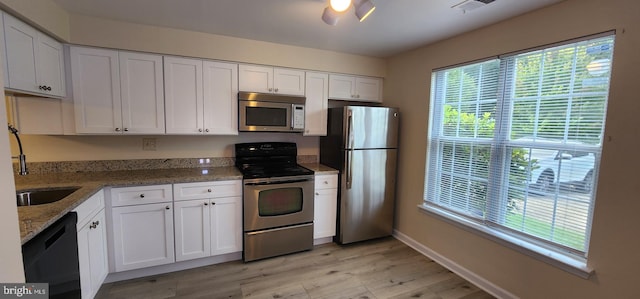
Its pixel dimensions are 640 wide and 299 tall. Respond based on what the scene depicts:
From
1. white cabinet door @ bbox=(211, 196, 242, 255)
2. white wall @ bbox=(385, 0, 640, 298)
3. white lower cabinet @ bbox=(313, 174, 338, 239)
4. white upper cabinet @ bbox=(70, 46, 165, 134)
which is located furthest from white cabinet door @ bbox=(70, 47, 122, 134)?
white wall @ bbox=(385, 0, 640, 298)

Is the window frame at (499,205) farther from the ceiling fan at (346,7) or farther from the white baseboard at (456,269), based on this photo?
the ceiling fan at (346,7)

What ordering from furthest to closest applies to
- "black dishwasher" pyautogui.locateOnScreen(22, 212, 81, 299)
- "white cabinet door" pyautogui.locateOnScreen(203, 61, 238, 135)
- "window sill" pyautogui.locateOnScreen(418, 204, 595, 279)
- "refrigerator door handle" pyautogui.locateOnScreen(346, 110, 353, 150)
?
"refrigerator door handle" pyautogui.locateOnScreen(346, 110, 353, 150) < "white cabinet door" pyautogui.locateOnScreen(203, 61, 238, 135) < "window sill" pyautogui.locateOnScreen(418, 204, 595, 279) < "black dishwasher" pyautogui.locateOnScreen(22, 212, 81, 299)

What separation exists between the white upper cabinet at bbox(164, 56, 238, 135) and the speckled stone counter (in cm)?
44

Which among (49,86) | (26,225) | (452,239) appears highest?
(49,86)

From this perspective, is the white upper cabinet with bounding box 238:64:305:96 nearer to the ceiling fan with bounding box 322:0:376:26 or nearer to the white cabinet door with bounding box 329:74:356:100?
the white cabinet door with bounding box 329:74:356:100

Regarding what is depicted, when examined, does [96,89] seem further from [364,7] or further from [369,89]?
[369,89]

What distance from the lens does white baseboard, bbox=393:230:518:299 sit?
230cm

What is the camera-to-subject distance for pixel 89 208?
1.97 m

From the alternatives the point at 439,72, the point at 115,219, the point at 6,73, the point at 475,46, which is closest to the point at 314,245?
the point at 115,219

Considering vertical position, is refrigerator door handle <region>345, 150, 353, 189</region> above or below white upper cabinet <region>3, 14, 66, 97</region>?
below

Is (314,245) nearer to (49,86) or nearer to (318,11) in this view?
(318,11)

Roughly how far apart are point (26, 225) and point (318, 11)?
2216 mm

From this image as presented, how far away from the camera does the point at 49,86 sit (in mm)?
2107

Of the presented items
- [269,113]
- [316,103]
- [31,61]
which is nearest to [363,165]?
[316,103]
